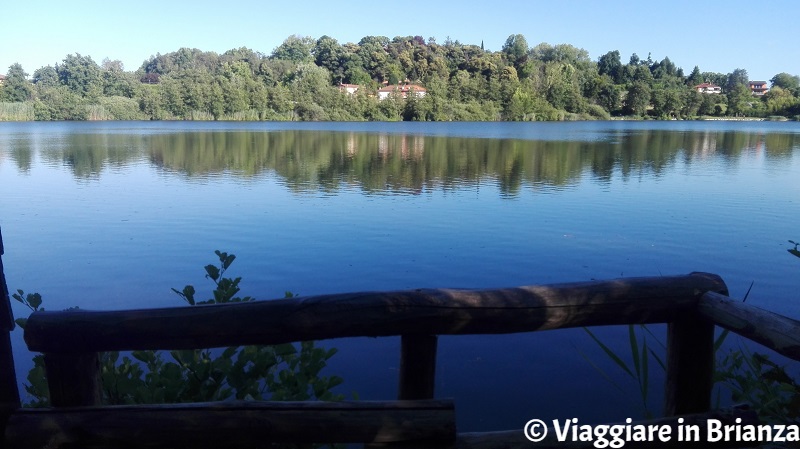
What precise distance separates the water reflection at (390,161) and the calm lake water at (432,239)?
0.79ft

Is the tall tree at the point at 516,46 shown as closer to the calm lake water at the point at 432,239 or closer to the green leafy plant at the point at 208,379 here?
the calm lake water at the point at 432,239

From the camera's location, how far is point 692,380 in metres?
2.27

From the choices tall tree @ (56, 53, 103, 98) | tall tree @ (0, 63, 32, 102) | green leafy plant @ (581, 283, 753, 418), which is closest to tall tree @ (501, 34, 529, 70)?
tall tree @ (56, 53, 103, 98)

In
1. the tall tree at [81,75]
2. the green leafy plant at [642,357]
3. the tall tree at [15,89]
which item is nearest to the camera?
the green leafy plant at [642,357]

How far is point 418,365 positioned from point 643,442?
69 centimetres

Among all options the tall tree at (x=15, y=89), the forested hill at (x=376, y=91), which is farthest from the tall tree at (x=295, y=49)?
the tall tree at (x=15, y=89)

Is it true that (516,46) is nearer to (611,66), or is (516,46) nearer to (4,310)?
(611,66)

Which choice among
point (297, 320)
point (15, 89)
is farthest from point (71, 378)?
point (15, 89)

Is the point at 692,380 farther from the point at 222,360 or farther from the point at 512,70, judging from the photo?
the point at 512,70

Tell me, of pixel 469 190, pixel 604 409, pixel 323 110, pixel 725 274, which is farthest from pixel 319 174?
pixel 323 110

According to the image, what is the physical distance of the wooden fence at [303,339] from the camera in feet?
6.12

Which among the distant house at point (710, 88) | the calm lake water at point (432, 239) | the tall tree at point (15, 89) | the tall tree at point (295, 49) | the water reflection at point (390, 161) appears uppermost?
the tall tree at point (295, 49)

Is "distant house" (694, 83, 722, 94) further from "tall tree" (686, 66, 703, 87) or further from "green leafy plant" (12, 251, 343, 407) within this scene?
"green leafy plant" (12, 251, 343, 407)

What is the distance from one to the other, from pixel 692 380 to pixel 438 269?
655 cm
